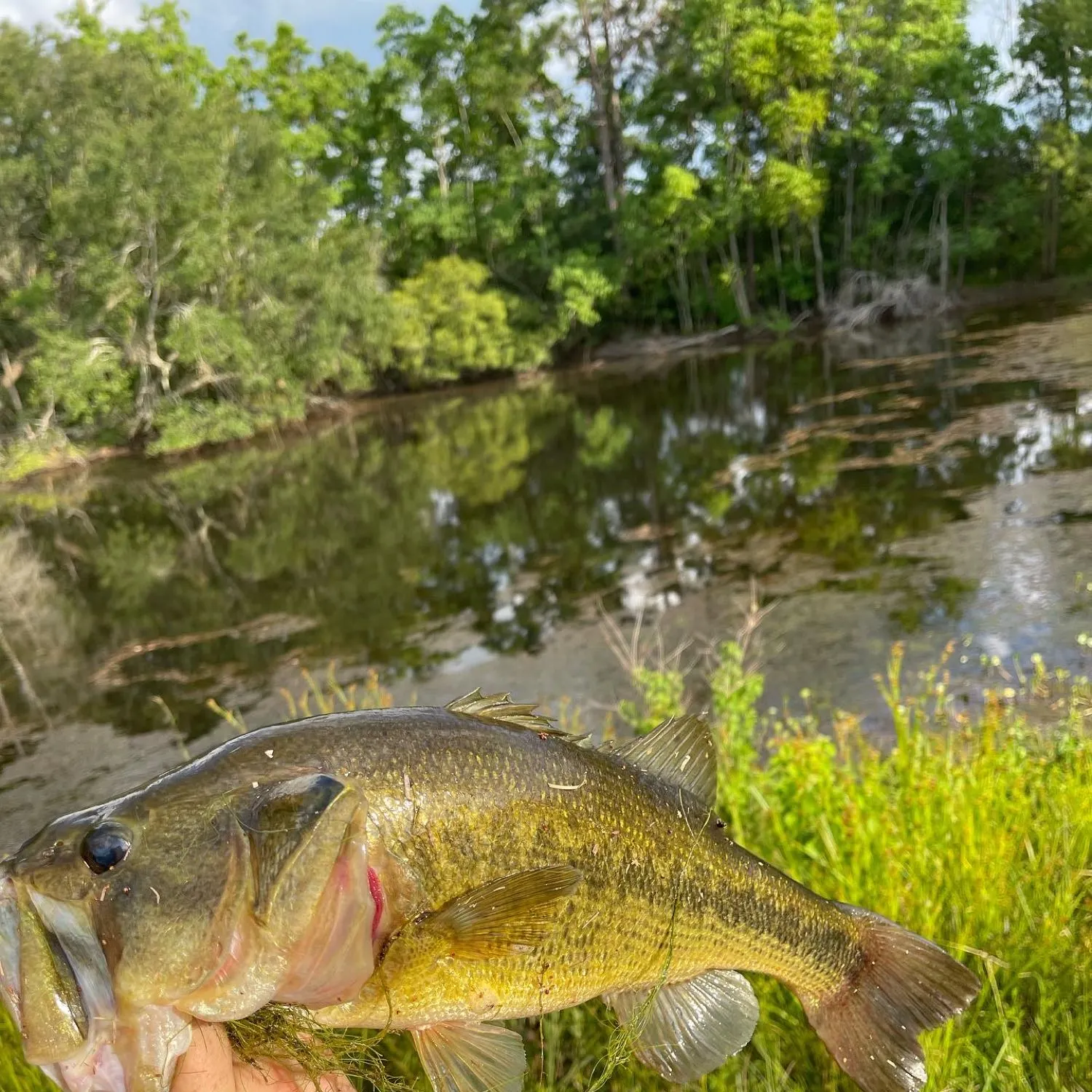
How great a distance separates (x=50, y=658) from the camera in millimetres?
10281

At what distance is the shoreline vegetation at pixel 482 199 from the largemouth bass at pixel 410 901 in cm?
2874

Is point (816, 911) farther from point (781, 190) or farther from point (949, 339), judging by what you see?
point (781, 190)

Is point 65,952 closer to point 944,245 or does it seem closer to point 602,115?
point 944,245

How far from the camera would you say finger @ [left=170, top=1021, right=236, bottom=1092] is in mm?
1238

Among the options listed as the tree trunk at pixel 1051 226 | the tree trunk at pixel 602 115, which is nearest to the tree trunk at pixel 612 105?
the tree trunk at pixel 602 115

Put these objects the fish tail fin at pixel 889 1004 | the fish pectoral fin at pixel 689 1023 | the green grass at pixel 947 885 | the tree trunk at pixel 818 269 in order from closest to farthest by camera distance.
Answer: the fish pectoral fin at pixel 689 1023, the fish tail fin at pixel 889 1004, the green grass at pixel 947 885, the tree trunk at pixel 818 269

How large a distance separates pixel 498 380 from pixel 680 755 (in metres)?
37.6

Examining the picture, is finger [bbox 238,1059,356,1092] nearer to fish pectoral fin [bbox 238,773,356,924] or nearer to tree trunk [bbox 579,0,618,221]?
fish pectoral fin [bbox 238,773,356,924]

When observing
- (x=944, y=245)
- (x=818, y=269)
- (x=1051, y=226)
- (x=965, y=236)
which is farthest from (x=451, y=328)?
(x=1051, y=226)

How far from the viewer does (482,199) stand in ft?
131

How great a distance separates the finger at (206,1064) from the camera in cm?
124

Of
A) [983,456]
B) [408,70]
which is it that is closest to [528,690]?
[983,456]

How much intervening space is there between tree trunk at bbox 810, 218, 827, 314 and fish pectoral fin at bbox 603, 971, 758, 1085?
3896 centimetres

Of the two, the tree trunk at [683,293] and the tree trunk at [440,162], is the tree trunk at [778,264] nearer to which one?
the tree trunk at [683,293]
